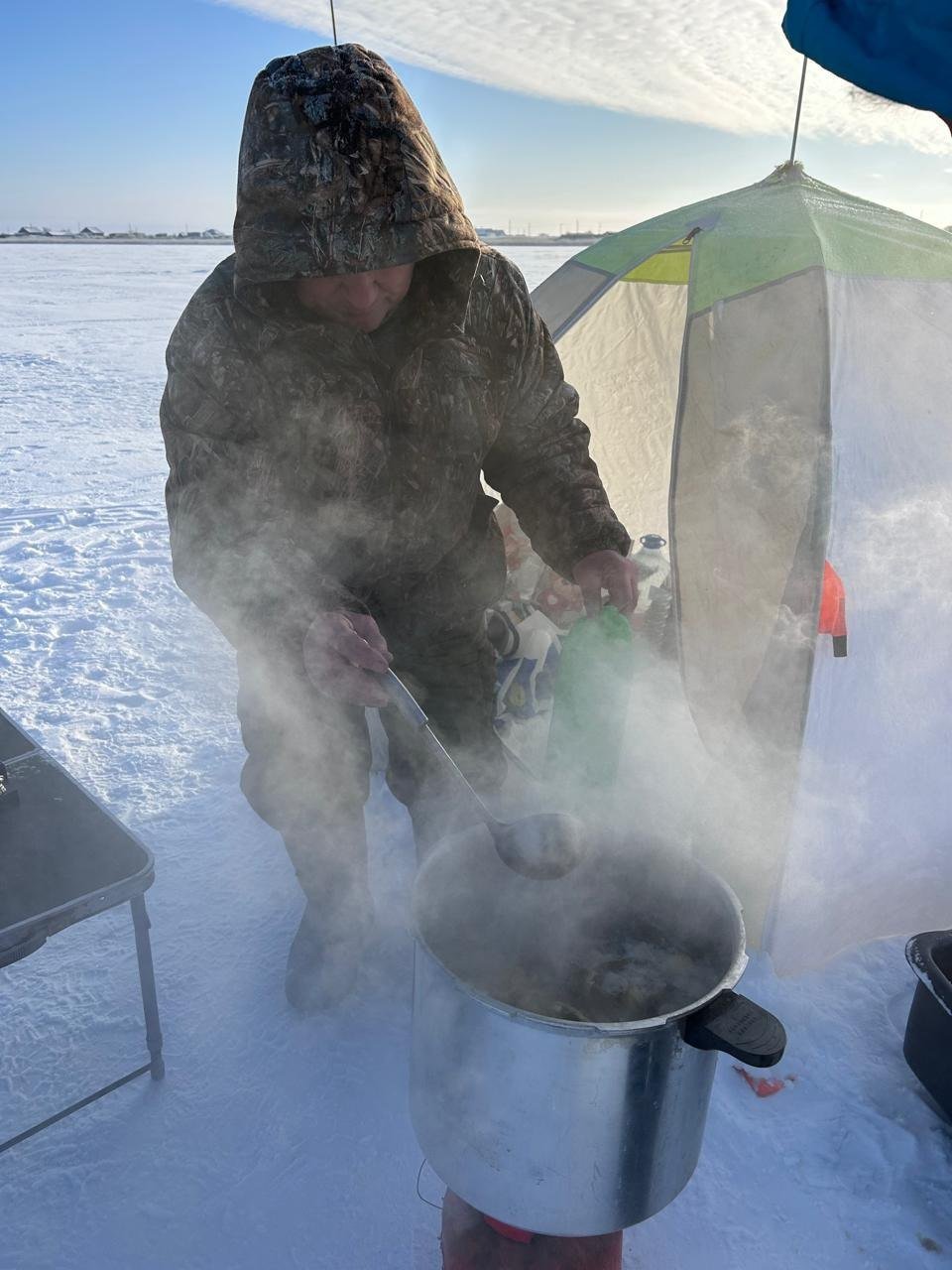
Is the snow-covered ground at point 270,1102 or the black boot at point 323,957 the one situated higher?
the black boot at point 323,957

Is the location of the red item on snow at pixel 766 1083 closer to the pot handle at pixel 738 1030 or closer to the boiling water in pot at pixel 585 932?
the boiling water in pot at pixel 585 932

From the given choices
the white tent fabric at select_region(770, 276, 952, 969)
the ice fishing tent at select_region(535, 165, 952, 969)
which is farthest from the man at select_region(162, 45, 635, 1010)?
the white tent fabric at select_region(770, 276, 952, 969)

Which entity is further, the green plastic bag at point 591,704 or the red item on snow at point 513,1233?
the green plastic bag at point 591,704

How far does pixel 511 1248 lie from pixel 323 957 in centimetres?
95

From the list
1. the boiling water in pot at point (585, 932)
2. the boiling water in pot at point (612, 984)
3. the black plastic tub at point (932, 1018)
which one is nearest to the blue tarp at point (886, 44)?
A: the boiling water in pot at point (585, 932)

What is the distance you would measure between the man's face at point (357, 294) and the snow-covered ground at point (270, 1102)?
1.56 metres

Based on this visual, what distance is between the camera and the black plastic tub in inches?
76.2

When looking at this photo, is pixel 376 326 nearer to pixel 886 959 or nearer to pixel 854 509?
pixel 854 509

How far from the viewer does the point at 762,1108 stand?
6.61ft

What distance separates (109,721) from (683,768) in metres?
2.42

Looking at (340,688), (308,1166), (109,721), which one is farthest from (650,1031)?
(109,721)

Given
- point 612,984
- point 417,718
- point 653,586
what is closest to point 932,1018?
point 612,984

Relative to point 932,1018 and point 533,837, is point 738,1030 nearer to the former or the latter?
point 533,837

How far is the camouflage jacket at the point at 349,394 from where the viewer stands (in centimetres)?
159
